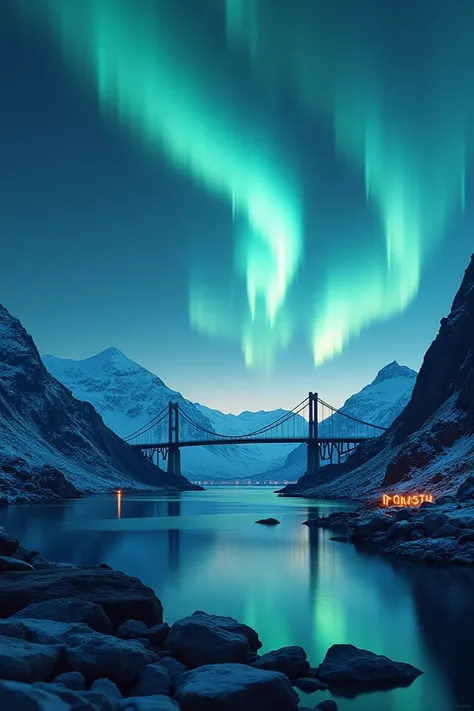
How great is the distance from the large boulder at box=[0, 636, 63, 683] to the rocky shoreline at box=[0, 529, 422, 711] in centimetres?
2

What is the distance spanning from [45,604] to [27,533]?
37.6 m

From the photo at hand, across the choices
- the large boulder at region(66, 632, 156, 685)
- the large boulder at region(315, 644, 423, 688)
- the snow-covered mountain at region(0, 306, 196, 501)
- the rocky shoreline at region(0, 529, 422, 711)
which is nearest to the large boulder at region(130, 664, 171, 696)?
the rocky shoreline at region(0, 529, 422, 711)

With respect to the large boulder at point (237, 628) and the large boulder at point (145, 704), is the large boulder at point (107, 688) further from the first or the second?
the large boulder at point (237, 628)

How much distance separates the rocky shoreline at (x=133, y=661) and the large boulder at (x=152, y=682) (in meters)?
0.02

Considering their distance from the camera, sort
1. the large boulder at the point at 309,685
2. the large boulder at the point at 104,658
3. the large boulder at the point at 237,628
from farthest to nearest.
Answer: the large boulder at the point at 237,628 → the large boulder at the point at 309,685 → the large boulder at the point at 104,658

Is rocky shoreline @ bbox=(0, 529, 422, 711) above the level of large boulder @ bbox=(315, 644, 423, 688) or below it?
above

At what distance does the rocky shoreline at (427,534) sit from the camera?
3496 cm

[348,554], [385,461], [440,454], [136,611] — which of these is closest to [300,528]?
[348,554]

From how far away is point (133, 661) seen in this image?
12.6 meters

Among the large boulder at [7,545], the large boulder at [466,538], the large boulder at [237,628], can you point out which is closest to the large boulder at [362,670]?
the large boulder at [237,628]

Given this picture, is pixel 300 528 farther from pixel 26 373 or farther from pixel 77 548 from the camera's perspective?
pixel 26 373

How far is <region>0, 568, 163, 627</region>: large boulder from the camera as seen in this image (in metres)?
17.3

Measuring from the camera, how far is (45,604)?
52.4 feet

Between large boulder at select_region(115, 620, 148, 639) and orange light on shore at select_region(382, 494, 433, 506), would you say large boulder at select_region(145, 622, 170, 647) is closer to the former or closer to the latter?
large boulder at select_region(115, 620, 148, 639)
